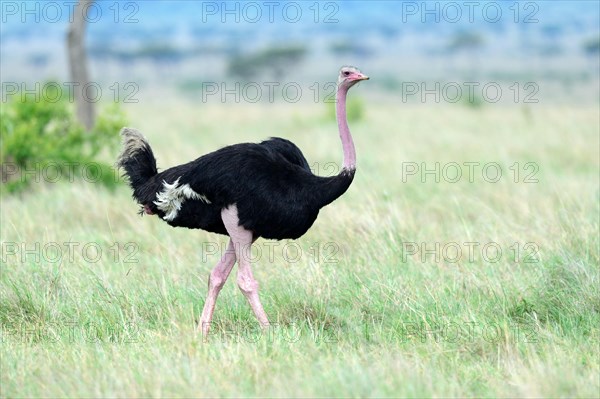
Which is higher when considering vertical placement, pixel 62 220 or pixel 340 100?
pixel 340 100

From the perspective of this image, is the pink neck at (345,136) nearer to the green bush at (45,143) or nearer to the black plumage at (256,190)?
the black plumage at (256,190)

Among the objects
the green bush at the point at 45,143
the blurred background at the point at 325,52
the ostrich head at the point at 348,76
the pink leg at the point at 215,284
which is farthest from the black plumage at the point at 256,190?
the blurred background at the point at 325,52

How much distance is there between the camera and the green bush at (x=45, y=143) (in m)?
9.98

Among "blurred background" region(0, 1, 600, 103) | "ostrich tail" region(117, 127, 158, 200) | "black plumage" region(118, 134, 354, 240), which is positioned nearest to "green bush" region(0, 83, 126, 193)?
"blurred background" region(0, 1, 600, 103)

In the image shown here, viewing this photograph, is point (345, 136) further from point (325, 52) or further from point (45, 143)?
point (325, 52)

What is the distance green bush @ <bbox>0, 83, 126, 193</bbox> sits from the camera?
32.8 feet

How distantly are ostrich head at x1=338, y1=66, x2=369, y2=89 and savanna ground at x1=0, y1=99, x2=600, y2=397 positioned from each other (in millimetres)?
1214

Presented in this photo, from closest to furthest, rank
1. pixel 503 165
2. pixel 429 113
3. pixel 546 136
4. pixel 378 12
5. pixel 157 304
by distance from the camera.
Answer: pixel 157 304
pixel 503 165
pixel 546 136
pixel 429 113
pixel 378 12

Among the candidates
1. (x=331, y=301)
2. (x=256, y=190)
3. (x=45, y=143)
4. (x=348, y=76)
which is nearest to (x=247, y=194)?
(x=256, y=190)

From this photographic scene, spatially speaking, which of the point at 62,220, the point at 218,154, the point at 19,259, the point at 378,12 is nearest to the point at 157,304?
the point at 218,154

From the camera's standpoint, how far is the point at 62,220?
8.69m

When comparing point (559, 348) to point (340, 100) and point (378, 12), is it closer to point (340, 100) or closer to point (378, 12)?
point (340, 100)

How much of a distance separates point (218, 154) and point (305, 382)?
4.93 feet

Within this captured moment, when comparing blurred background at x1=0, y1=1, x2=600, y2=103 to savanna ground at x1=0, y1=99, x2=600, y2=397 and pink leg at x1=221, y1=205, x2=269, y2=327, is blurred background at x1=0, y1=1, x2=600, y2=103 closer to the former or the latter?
savanna ground at x1=0, y1=99, x2=600, y2=397
